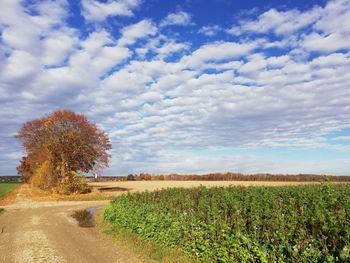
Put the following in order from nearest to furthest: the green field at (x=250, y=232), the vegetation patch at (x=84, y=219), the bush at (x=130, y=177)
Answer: the green field at (x=250, y=232) < the vegetation patch at (x=84, y=219) < the bush at (x=130, y=177)

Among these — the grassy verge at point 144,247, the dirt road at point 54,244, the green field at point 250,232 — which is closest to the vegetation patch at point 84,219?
the dirt road at point 54,244

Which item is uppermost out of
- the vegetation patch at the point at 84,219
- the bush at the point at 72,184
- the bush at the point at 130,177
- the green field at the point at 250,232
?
the bush at the point at 130,177

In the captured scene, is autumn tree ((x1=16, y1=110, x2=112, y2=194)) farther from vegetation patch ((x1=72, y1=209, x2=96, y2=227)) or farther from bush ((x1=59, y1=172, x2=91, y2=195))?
vegetation patch ((x1=72, y1=209, x2=96, y2=227))

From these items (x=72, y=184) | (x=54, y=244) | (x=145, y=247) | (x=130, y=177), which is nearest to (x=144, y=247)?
(x=145, y=247)

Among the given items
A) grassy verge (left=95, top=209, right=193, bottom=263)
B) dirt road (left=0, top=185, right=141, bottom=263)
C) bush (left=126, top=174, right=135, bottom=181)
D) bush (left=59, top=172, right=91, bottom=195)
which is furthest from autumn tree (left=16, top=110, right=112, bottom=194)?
bush (left=126, top=174, right=135, bottom=181)

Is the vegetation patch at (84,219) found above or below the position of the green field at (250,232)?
below

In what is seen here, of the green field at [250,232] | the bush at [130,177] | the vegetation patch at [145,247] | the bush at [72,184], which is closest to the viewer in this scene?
the green field at [250,232]

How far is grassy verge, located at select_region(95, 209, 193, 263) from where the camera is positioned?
12.9 metres

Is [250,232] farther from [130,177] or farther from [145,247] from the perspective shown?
[130,177]

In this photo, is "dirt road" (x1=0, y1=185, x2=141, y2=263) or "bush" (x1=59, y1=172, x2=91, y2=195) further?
"bush" (x1=59, y1=172, x2=91, y2=195)

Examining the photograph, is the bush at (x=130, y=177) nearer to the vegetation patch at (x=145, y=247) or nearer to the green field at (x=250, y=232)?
the vegetation patch at (x=145, y=247)

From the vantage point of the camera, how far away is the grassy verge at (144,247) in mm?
12892

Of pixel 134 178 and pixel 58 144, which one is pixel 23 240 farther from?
pixel 134 178

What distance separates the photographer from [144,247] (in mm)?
14930
